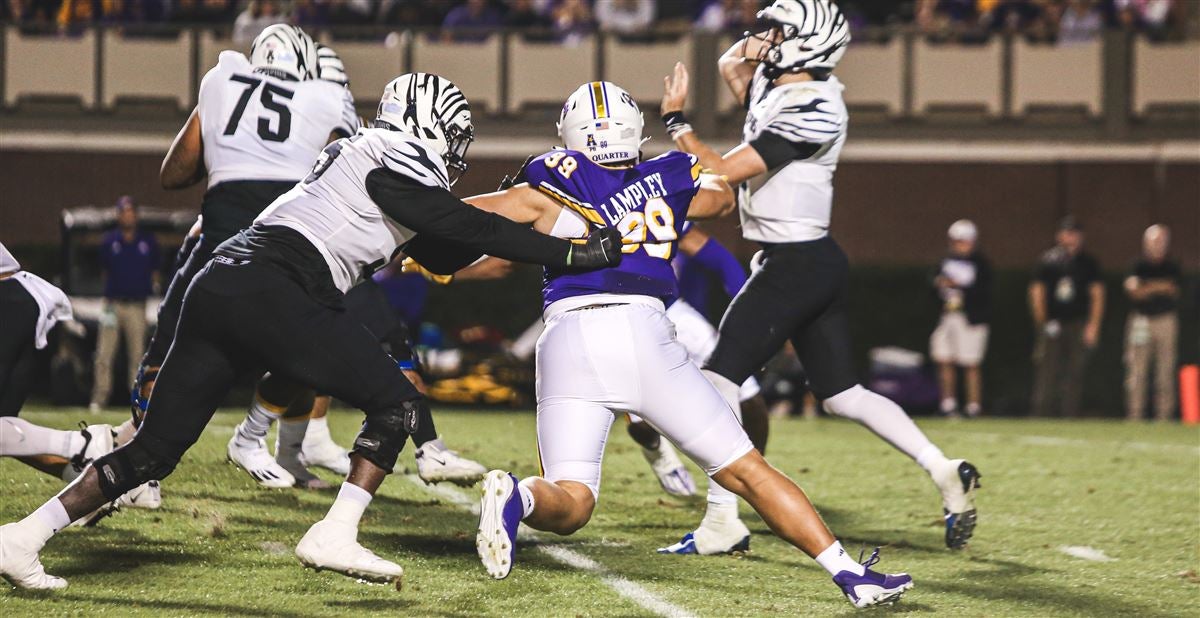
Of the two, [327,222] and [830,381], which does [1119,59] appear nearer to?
[830,381]

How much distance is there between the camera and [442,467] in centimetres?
643

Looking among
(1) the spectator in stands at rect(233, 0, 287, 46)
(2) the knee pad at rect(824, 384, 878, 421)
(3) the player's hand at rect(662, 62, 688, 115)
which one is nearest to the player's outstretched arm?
(3) the player's hand at rect(662, 62, 688, 115)

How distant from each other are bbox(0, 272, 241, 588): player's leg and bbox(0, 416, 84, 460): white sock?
0.95 m

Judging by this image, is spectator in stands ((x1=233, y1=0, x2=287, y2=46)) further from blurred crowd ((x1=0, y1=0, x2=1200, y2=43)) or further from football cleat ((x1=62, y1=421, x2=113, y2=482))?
football cleat ((x1=62, y1=421, x2=113, y2=482))

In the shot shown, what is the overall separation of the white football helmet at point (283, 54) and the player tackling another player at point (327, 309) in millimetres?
1911

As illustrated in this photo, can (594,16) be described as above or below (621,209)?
above

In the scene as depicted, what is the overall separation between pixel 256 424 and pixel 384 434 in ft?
7.04

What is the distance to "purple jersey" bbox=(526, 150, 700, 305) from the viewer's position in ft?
16.7

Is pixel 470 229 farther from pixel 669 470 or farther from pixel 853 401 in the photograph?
pixel 669 470

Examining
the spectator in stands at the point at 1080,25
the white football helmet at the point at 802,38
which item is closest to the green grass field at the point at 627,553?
the white football helmet at the point at 802,38

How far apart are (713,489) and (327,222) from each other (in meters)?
2.21

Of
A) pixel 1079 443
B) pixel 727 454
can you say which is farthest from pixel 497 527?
pixel 1079 443

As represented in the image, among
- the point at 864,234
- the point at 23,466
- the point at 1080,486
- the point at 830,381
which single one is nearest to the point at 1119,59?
the point at 864,234

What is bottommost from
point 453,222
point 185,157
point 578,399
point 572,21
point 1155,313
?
point 1155,313
